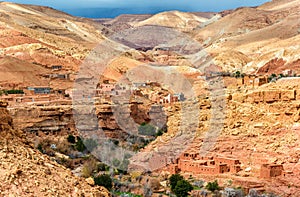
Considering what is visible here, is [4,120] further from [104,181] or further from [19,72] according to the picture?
[19,72]

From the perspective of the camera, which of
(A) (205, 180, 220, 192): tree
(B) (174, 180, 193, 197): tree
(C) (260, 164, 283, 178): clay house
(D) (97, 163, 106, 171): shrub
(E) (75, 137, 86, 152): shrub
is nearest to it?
(B) (174, 180, 193, 197): tree

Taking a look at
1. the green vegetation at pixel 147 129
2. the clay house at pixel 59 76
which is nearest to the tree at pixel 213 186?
the green vegetation at pixel 147 129

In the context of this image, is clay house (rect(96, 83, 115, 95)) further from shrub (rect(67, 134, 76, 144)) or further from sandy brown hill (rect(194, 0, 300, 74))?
sandy brown hill (rect(194, 0, 300, 74))

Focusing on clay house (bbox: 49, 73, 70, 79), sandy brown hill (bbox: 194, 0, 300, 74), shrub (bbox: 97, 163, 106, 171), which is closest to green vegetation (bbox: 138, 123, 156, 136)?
shrub (bbox: 97, 163, 106, 171)

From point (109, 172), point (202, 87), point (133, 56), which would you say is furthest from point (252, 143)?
point (133, 56)

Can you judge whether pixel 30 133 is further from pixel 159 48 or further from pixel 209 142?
pixel 159 48

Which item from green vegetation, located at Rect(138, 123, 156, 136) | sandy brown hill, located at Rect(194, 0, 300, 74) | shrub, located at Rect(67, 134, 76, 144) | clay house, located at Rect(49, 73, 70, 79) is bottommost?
shrub, located at Rect(67, 134, 76, 144)

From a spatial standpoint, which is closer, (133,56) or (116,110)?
(116,110)
